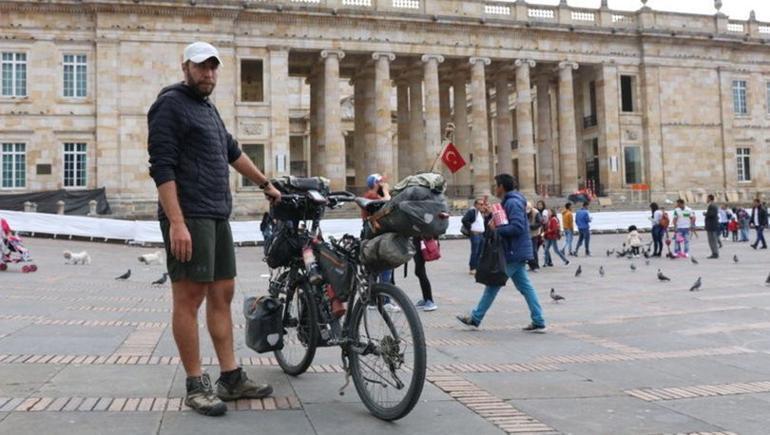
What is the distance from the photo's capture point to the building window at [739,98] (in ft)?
147

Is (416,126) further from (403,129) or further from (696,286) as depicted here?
(696,286)

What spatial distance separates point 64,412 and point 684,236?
19.8 meters

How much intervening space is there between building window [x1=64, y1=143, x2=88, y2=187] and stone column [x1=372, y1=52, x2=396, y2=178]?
15.4 meters

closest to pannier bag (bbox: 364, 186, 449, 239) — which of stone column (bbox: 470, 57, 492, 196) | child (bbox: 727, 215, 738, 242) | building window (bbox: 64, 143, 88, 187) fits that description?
child (bbox: 727, 215, 738, 242)

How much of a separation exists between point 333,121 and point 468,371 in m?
32.0

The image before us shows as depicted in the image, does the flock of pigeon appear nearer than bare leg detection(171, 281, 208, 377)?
No

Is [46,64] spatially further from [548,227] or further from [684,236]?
[684,236]

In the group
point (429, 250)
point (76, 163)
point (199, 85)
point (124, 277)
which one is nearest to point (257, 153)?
point (76, 163)

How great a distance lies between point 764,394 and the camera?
5117mm

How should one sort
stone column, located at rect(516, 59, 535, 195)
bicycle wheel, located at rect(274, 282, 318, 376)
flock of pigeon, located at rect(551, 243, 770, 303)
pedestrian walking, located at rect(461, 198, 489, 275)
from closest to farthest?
bicycle wheel, located at rect(274, 282, 318, 376)
flock of pigeon, located at rect(551, 243, 770, 303)
pedestrian walking, located at rect(461, 198, 489, 275)
stone column, located at rect(516, 59, 535, 195)

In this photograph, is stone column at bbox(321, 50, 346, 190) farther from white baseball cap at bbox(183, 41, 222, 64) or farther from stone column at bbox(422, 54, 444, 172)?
white baseball cap at bbox(183, 41, 222, 64)

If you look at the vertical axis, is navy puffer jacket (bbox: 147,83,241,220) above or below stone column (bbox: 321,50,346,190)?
below

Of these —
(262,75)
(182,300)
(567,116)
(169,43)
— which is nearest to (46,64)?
(169,43)

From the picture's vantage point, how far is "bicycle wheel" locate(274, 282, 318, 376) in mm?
5056
